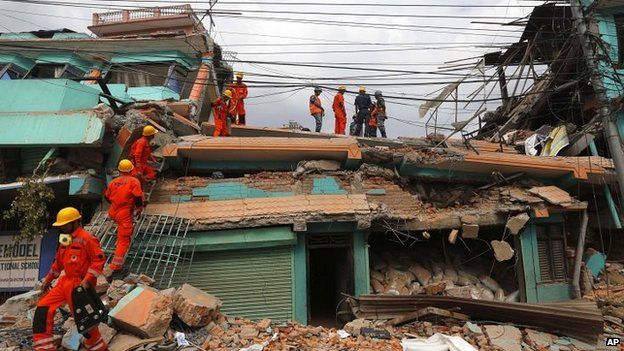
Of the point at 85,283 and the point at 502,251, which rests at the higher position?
the point at 502,251

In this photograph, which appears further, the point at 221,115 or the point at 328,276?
the point at 328,276

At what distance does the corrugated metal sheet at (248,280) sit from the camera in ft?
25.3

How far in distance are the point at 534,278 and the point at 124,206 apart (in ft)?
27.4

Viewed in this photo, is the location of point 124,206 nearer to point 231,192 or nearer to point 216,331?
point 231,192

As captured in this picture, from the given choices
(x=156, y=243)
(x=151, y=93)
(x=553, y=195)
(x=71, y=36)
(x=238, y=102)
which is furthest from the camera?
(x=71, y=36)

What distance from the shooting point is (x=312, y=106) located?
41.0ft

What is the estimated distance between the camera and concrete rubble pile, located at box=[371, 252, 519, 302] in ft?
27.3

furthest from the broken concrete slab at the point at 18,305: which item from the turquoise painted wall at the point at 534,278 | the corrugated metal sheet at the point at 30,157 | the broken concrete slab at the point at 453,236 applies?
the turquoise painted wall at the point at 534,278

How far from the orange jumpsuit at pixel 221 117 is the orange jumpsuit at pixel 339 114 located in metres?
3.50

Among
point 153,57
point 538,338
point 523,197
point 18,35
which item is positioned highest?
point 18,35

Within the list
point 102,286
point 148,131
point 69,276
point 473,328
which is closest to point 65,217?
point 69,276

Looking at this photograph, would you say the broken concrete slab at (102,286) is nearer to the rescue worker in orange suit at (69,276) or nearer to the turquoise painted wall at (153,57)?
the rescue worker in orange suit at (69,276)

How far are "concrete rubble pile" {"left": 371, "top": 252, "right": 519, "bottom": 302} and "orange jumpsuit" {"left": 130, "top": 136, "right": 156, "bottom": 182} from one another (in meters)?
5.03

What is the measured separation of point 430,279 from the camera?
8.71 m
